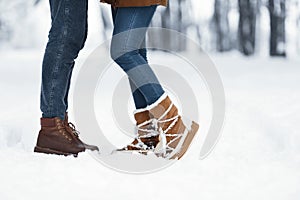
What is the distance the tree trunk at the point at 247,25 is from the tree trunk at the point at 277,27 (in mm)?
788

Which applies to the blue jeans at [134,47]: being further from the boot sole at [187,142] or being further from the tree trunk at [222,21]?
the tree trunk at [222,21]

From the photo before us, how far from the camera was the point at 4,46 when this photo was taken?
69.0ft

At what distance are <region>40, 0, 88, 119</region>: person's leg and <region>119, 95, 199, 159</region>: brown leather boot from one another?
0.39 meters

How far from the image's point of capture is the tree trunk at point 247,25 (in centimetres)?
1178

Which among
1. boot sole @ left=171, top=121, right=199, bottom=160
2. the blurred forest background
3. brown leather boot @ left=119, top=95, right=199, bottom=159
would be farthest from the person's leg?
the blurred forest background

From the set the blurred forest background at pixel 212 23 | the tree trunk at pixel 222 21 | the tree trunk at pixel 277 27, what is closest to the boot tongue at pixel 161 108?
the blurred forest background at pixel 212 23

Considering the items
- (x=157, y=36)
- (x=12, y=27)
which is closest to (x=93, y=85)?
(x=157, y=36)

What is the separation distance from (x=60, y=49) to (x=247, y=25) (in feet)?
32.8

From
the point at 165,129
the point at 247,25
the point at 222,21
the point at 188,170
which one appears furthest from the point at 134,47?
the point at 222,21

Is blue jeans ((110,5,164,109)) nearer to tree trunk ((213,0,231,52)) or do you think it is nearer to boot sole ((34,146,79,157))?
boot sole ((34,146,79,157))

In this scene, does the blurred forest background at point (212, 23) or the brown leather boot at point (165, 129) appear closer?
the brown leather boot at point (165, 129)

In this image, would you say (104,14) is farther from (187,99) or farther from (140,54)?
(140,54)

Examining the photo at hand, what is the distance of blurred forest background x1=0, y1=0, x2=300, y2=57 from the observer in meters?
11.1

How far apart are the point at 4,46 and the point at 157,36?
249 inches
